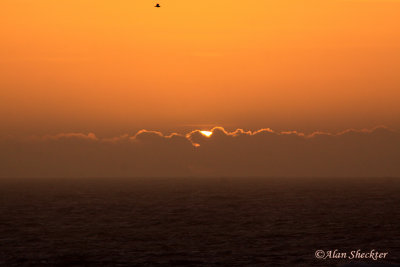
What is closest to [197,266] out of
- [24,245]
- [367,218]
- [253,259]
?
[253,259]

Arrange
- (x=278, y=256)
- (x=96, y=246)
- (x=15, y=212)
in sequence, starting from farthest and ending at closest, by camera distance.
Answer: (x=15, y=212) → (x=96, y=246) → (x=278, y=256)

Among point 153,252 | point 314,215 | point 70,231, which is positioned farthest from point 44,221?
point 314,215

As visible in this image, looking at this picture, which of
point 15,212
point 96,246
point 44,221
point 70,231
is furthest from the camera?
point 15,212

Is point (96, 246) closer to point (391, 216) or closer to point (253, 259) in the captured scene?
point (253, 259)

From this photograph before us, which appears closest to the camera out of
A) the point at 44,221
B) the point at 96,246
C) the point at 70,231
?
the point at 96,246

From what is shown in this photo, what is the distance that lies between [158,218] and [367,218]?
138 ft

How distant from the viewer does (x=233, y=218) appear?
4466 inches

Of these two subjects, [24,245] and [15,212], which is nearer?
[24,245]

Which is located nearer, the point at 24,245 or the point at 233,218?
the point at 24,245

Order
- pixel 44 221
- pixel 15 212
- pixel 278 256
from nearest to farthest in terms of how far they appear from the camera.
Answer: pixel 278 256 < pixel 44 221 < pixel 15 212

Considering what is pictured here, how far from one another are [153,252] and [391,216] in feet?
209

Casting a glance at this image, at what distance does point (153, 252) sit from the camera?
7031cm

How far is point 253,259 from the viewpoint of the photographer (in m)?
64.9

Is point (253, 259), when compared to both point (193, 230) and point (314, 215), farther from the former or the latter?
point (314, 215)
